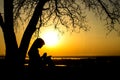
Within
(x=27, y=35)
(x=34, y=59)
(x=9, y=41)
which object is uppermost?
(x=27, y=35)

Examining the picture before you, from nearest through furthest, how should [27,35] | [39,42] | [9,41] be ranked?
1. [39,42]
2. [9,41]
3. [27,35]

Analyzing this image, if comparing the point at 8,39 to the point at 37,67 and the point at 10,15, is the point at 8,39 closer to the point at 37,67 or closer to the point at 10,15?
the point at 10,15

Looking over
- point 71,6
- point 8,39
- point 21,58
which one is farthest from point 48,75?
point 71,6

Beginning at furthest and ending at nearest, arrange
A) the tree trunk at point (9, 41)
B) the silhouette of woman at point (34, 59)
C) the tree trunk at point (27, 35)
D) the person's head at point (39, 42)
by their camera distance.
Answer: the tree trunk at point (27, 35), the tree trunk at point (9, 41), the silhouette of woman at point (34, 59), the person's head at point (39, 42)

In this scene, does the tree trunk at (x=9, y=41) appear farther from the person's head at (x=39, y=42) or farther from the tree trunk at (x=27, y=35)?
the person's head at (x=39, y=42)

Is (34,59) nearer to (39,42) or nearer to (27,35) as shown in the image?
(39,42)

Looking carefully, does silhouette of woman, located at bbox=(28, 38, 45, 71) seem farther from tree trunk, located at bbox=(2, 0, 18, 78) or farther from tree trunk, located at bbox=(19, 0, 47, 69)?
tree trunk, located at bbox=(19, 0, 47, 69)

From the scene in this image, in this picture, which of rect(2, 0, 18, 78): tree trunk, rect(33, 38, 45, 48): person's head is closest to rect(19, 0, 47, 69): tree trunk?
rect(2, 0, 18, 78): tree trunk

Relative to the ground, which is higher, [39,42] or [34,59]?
[39,42]

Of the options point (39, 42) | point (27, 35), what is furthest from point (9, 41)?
point (39, 42)

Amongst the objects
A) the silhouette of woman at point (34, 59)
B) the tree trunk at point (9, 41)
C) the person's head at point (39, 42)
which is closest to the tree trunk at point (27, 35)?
the tree trunk at point (9, 41)

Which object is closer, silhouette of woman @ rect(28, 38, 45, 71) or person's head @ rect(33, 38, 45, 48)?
person's head @ rect(33, 38, 45, 48)

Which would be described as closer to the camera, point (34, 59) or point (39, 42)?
point (39, 42)

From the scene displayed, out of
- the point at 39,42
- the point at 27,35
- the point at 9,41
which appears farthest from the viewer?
the point at 27,35
